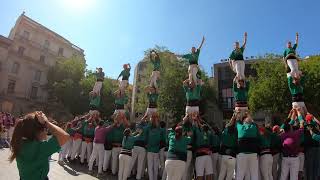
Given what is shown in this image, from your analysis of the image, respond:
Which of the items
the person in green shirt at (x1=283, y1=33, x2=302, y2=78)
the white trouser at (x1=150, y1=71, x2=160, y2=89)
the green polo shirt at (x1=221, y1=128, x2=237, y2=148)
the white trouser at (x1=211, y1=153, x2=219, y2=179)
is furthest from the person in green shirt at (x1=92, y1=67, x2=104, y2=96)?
the person in green shirt at (x1=283, y1=33, x2=302, y2=78)

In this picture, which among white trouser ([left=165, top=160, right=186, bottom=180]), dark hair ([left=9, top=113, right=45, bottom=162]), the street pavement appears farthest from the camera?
the street pavement

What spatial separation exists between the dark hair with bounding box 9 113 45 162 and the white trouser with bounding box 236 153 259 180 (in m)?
6.07

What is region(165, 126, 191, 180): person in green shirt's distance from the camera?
333 inches

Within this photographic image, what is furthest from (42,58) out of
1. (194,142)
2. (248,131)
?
(248,131)

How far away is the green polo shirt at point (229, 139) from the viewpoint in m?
9.88

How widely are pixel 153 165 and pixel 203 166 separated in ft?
7.50

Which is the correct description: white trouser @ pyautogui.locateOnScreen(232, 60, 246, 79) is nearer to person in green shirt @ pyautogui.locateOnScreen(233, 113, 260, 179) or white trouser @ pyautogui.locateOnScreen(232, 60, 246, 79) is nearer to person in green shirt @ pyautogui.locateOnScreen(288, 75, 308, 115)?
person in green shirt @ pyautogui.locateOnScreen(288, 75, 308, 115)

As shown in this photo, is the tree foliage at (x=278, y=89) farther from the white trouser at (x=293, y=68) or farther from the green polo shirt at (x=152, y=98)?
the green polo shirt at (x=152, y=98)

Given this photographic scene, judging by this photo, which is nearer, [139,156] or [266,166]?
[266,166]

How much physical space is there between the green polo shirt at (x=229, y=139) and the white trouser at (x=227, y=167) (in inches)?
14.3

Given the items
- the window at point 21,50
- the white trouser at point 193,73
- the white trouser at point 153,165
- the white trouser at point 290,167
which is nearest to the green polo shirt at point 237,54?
the white trouser at point 193,73

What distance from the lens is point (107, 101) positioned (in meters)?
44.3

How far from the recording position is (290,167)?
9438 mm

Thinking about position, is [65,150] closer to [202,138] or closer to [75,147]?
[75,147]
